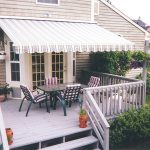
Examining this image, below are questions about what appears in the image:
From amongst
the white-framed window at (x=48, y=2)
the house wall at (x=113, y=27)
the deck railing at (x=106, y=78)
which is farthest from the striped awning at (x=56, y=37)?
the house wall at (x=113, y=27)

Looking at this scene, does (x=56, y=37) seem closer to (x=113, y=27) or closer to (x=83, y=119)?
(x=83, y=119)

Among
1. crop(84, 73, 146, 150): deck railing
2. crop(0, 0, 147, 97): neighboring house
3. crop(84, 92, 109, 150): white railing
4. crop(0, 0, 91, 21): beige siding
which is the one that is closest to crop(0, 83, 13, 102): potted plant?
crop(0, 0, 147, 97): neighboring house

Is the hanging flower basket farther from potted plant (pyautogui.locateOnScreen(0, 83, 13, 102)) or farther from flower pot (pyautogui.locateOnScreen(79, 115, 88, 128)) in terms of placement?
flower pot (pyautogui.locateOnScreen(79, 115, 88, 128))

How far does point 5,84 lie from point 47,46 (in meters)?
3.54

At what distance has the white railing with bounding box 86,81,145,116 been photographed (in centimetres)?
983

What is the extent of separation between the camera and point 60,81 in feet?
45.5

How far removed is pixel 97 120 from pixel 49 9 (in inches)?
262

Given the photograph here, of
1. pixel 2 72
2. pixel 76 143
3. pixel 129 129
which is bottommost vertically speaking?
pixel 76 143

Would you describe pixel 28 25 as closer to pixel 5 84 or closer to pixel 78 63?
pixel 5 84

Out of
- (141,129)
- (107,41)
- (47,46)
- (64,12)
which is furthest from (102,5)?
(141,129)

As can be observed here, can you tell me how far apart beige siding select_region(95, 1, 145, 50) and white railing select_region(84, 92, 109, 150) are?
28.1ft

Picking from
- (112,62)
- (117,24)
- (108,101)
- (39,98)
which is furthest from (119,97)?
(117,24)

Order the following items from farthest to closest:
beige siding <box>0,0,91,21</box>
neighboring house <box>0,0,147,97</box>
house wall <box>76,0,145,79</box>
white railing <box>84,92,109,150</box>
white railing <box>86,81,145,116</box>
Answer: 1. house wall <box>76,0,145,79</box>
2. beige siding <box>0,0,91,21</box>
3. neighboring house <box>0,0,147,97</box>
4. white railing <box>86,81,145,116</box>
5. white railing <box>84,92,109,150</box>

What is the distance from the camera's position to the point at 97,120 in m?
8.91
